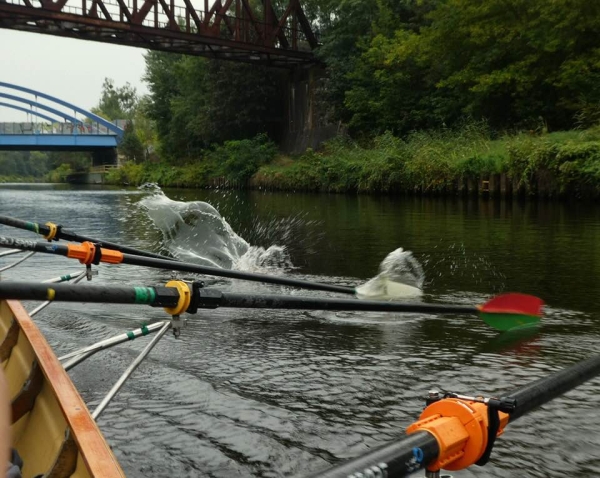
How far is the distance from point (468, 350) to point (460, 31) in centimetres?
2500

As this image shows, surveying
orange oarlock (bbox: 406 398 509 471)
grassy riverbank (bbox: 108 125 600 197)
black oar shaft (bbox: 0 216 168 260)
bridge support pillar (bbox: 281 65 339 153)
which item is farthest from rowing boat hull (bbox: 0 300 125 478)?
bridge support pillar (bbox: 281 65 339 153)

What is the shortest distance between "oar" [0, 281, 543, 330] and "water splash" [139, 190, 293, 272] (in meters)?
6.10

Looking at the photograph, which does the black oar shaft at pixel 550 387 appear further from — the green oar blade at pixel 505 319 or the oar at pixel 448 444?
the green oar blade at pixel 505 319

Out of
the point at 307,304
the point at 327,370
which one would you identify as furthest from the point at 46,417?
the point at 327,370

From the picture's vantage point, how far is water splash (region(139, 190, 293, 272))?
11656 millimetres

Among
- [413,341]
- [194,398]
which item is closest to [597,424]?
[413,341]

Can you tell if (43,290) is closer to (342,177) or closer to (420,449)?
(420,449)

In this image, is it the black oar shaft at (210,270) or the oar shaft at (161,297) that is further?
the black oar shaft at (210,270)

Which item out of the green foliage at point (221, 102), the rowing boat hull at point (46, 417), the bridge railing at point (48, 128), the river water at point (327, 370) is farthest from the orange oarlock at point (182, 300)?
the bridge railing at point (48, 128)

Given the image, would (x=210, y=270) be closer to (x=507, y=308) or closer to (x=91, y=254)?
(x=91, y=254)

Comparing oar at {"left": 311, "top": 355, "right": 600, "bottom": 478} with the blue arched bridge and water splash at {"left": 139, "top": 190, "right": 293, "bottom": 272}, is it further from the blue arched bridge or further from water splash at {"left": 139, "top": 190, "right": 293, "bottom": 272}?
the blue arched bridge

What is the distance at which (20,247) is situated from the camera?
5258 mm

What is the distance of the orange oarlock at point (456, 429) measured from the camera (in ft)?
6.86

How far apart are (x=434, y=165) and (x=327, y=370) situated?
21.4m
